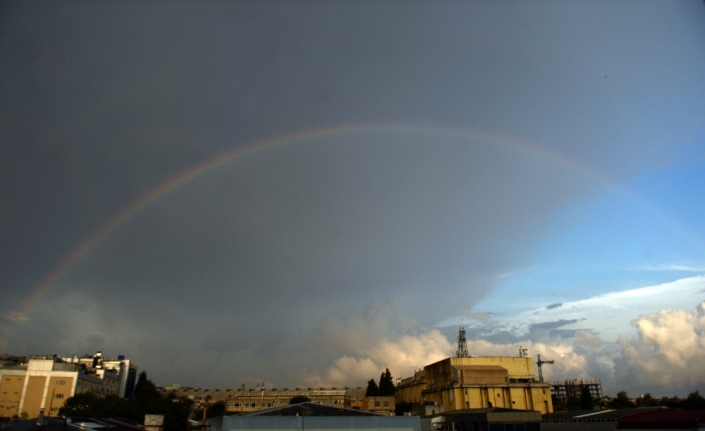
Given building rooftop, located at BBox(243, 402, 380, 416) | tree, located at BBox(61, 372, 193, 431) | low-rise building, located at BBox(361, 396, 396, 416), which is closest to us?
building rooftop, located at BBox(243, 402, 380, 416)

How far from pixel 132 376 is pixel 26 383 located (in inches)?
2361

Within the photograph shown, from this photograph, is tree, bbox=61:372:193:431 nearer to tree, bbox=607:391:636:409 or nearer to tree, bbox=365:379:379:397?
tree, bbox=365:379:379:397

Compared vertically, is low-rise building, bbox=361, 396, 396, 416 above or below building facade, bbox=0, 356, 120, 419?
below

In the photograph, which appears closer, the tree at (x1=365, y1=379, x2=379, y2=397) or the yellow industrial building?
the yellow industrial building

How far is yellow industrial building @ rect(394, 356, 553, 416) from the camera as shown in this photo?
96.1 metres

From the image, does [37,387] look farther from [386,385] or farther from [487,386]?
[487,386]

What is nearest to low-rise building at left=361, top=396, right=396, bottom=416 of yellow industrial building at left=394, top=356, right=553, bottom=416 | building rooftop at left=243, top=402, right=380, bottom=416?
yellow industrial building at left=394, top=356, right=553, bottom=416

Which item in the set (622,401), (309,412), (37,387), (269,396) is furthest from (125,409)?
(622,401)

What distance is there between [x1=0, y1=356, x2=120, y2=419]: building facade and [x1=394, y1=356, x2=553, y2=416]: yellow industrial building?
213 feet

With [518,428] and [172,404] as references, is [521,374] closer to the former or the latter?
[518,428]

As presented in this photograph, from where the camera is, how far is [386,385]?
10862 cm

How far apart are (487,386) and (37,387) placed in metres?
85.6

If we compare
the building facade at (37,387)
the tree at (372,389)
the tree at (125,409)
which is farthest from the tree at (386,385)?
the building facade at (37,387)

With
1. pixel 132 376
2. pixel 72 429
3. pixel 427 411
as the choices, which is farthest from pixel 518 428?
pixel 132 376
